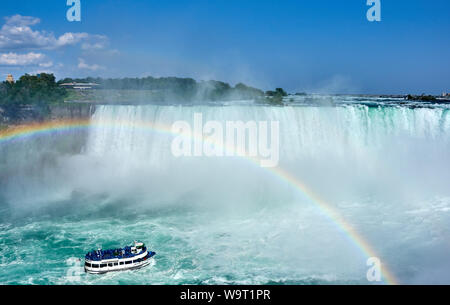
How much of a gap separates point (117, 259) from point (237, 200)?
399 inches

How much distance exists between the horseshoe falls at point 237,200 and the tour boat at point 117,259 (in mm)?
337

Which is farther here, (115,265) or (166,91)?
(166,91)

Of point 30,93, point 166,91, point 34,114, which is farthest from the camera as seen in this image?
point 166,91

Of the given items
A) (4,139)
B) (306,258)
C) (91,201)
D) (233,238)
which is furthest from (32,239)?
(4,139)

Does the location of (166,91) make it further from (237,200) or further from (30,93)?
(237,200)

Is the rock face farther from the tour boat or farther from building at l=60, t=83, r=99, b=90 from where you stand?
building at l=60, t=83, r=99, b=90

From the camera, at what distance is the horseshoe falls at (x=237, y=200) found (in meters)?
15.2

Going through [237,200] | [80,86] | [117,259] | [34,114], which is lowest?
[117,259]

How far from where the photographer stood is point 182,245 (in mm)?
17234

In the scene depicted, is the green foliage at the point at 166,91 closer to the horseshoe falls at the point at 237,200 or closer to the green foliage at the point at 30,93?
the green foliage at the point at 30,93

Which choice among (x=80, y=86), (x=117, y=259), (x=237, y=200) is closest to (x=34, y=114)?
(x=237, y=200)

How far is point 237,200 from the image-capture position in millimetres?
23891

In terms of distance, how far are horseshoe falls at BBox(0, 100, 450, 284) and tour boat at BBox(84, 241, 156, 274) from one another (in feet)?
1.11

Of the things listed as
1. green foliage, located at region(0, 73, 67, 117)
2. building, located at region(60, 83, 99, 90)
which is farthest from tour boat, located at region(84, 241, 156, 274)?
building, located at region(60, 83, 99, 90)
